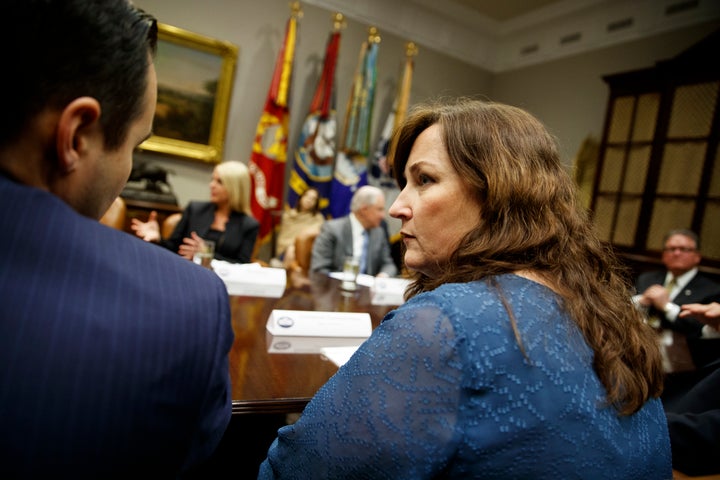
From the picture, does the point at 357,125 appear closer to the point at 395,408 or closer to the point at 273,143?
the point at 273,143

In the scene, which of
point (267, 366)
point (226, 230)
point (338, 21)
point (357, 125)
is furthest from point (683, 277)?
point (338, 21)

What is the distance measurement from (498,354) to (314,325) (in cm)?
99

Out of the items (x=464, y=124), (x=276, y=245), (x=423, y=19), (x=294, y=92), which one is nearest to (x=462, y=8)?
(x=423, y=19)

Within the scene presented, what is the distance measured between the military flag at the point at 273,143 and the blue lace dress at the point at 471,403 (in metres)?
4.84

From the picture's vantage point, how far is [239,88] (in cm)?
545

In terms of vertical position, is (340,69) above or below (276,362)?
above

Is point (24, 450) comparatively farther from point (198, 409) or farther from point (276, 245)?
point (276, 245)

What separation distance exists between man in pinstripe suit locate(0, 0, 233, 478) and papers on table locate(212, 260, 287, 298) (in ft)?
4.96

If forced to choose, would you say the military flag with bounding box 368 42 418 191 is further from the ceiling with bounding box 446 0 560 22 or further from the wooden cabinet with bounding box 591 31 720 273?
the wooden cabinet with bounding box 591 31 720 273

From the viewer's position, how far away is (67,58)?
502 millimetres

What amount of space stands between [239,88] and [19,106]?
5320 mm

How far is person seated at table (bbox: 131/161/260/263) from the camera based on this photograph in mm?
3236

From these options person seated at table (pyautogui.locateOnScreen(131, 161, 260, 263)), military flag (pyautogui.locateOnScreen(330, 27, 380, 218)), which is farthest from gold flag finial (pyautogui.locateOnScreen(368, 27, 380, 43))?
person seated at table (pyautogui.locateOnScreen(131, 161, 260, 263))

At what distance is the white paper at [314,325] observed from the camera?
59.9 inches
